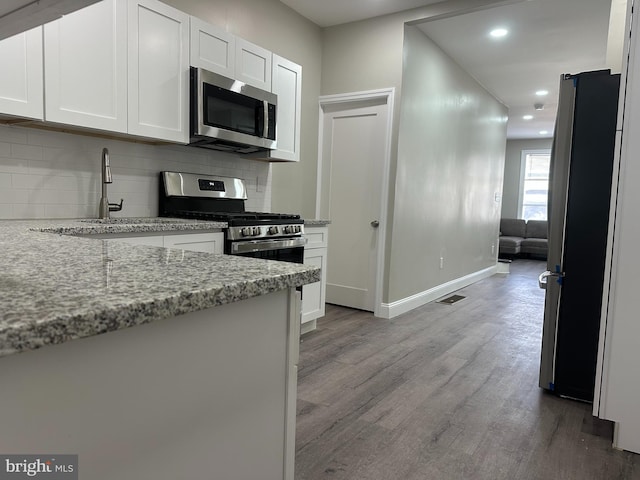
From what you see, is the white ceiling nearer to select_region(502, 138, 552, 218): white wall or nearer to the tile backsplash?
the tile backsplash

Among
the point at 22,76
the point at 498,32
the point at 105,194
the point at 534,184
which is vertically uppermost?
the point at 498,32

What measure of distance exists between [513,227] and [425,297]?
6044 mm

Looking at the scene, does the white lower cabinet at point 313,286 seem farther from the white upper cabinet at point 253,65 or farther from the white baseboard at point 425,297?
the white upper cabinet at point 253,65

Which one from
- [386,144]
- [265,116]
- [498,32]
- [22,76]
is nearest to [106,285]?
[22,76]

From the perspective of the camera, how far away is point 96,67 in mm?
2309

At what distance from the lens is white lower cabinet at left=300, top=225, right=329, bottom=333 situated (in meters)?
3.41

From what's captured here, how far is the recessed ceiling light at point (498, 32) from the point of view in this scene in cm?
413

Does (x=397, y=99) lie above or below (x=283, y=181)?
above

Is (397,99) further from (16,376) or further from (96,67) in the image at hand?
(16,376)

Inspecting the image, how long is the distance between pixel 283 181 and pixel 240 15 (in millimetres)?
1410

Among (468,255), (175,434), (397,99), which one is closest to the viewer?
(175,434)

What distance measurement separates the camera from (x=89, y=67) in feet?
7.48

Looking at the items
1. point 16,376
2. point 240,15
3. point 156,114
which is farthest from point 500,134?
point 16,376

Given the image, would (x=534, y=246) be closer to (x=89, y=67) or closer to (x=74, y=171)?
(x=74, y=171)
